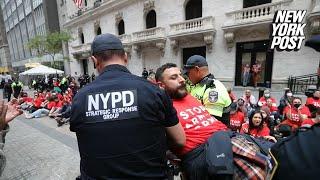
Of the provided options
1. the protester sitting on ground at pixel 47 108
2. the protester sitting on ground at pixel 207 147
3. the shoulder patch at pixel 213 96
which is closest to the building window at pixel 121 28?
the protester sitting on ground at pixel 47 108

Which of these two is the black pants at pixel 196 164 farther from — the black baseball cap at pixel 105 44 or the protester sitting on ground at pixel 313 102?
the protester sitting on ground at pixel 313 102

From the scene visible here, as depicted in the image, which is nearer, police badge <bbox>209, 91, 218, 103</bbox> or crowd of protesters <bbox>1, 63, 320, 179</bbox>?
police badge <bbox>209, 91, 218, 103</bbox>

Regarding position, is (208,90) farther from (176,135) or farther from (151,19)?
(151,19)

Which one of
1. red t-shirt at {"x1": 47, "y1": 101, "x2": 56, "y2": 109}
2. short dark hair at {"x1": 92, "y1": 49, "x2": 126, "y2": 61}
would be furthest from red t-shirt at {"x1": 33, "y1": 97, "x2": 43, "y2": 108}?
short dark hair at {"x1": 92, "y1": 49, "x2": 126, "y2": 61}

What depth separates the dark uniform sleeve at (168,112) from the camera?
1.51 m

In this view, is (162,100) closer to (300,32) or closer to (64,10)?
(300,32)

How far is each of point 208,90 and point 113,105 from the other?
1317mm

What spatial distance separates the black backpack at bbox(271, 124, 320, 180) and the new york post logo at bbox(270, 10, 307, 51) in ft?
14.8

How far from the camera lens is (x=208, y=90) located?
7.91ft

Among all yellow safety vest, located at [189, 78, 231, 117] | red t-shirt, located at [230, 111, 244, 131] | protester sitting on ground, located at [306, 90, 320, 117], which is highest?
yellow safety vest, located at [189, 78, 231, 117]

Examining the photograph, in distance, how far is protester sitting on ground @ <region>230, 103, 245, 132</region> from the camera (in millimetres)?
5082

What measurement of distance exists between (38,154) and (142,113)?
4.77m

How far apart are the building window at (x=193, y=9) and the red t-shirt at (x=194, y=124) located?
14.7 m

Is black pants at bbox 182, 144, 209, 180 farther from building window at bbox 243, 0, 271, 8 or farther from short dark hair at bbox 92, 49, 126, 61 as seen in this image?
building window at bbox 243, 0, 271, 8
